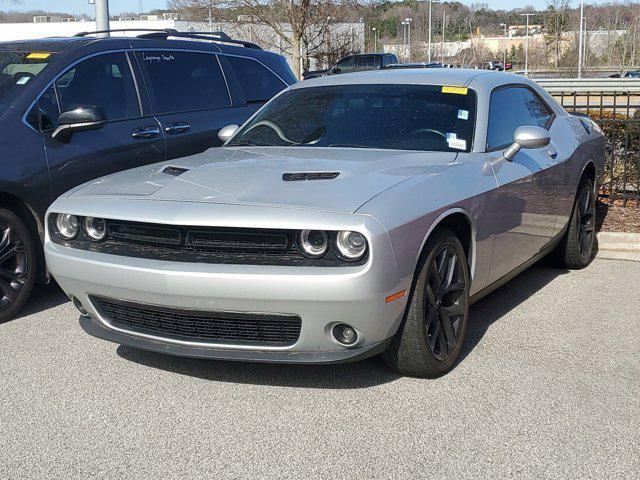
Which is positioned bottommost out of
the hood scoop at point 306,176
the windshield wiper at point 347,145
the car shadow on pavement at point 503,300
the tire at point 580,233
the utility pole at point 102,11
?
the car shadow on pavement at point 503,300

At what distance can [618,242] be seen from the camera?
7.33 m

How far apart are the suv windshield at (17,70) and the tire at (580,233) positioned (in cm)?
404

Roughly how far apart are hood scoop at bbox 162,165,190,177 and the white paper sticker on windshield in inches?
59.2

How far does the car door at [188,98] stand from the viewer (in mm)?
6637

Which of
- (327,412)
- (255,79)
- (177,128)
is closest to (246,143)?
(177,128)

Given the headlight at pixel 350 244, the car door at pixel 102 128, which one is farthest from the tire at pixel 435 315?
the car door at pixel 102 128

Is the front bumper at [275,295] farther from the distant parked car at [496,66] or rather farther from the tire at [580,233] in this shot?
the distant parked car at [496,66]

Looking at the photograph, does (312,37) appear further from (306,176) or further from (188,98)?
(306,176)

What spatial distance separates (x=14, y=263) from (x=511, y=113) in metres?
3.39

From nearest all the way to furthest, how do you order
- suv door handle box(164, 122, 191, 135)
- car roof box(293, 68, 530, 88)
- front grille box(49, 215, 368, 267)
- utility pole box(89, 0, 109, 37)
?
front grille box(49, 215, 368, 267), car roof box(293, 68, 530, 88), suv door handle box(164, 122, 191, 135), utility pole box(89, 0, 109, 37)

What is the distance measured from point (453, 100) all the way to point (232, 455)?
8.64 feet

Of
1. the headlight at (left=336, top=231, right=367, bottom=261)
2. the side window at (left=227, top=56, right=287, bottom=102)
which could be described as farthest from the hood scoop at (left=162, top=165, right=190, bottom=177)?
the side window at (left=227, top=56, right=287, bottom=102)

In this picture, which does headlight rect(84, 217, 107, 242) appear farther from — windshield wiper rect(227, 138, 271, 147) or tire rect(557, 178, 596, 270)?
tire rect(557, 178, 596, 270)

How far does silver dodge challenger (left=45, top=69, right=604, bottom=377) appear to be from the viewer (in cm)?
365
